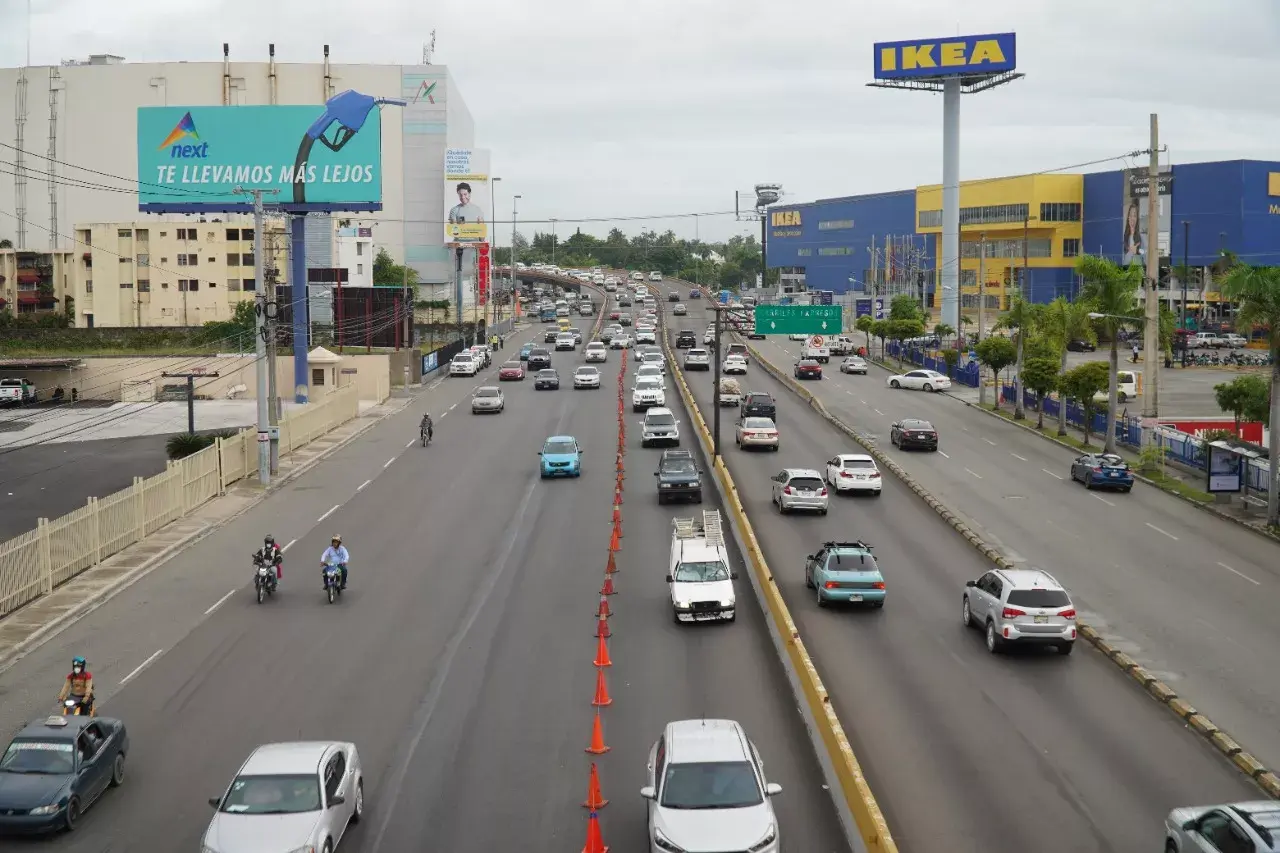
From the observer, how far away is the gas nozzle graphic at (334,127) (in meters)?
63.7

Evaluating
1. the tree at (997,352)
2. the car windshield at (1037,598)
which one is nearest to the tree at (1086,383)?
the tree at (997,352)

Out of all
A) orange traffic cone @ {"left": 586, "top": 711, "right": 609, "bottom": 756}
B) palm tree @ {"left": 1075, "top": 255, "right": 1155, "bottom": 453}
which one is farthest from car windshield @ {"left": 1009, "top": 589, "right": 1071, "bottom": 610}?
palm tree @ {"left": 1075, "top": 255, "right": 1155, "bottom": 453}

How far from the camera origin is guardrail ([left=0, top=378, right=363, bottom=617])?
29359 millimetres

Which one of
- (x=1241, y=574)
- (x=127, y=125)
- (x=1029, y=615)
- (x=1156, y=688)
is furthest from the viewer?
(x=127, y=125)

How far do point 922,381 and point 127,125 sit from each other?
396ft

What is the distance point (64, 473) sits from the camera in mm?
52125

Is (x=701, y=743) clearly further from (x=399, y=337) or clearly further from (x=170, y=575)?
(x=399, y=337)

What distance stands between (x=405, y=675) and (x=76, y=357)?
7992cm

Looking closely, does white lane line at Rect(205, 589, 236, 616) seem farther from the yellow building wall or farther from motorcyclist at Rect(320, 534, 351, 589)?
the yellow building wall

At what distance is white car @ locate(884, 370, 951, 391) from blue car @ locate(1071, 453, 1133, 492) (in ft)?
102

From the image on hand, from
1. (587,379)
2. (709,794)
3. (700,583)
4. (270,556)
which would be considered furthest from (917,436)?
(709,794)

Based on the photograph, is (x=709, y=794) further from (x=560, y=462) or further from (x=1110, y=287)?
(x=1110, y=287)

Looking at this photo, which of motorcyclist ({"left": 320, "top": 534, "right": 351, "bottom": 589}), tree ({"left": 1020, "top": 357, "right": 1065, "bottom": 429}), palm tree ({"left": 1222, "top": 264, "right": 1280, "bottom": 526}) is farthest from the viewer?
tree ({"left": 1020, "top": 357, "right": 1065, "bottom": 429})

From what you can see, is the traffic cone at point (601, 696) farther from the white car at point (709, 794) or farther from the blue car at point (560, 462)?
the blue car at point (560, 462)
